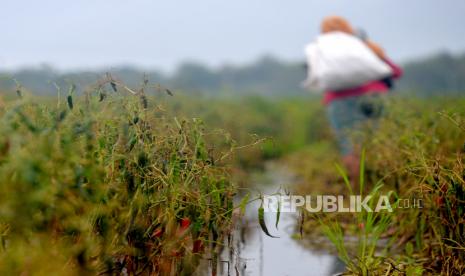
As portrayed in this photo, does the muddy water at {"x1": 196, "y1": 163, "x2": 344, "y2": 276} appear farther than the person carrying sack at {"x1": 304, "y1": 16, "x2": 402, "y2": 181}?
No

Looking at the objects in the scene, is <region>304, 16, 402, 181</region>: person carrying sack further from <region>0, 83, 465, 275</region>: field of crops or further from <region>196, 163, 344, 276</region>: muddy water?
<region>0, 83, 465, 275</region>: field of crops

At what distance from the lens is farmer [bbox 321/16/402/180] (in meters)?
7.59

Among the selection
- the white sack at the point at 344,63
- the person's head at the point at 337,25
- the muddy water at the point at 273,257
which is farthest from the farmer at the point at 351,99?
the muddy water at the point at 273,257

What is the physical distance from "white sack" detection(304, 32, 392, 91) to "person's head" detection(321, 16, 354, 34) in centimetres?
14

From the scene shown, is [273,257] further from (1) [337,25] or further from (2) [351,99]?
(1) [337,25]

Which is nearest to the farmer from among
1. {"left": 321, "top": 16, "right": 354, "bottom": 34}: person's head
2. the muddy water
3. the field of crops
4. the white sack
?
{"left": 321, "top": 16, "right": 354, "bottom": 34}: person's head

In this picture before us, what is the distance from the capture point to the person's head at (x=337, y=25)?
309 inches

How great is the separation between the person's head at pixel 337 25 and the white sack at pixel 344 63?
139 mm

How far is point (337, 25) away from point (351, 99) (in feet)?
2.86

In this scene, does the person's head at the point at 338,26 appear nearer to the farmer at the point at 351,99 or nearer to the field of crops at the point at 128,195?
the farmer at the point at 351,99

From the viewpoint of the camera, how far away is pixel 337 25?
786 centimetres

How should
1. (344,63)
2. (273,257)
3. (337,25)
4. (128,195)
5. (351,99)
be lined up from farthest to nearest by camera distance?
(337,25) → (351,99) → (344,63) → (273,257) → (128,195)

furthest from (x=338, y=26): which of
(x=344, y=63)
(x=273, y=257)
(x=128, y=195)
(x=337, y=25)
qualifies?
(x=128, y=195)

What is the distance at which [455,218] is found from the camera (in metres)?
3.90
